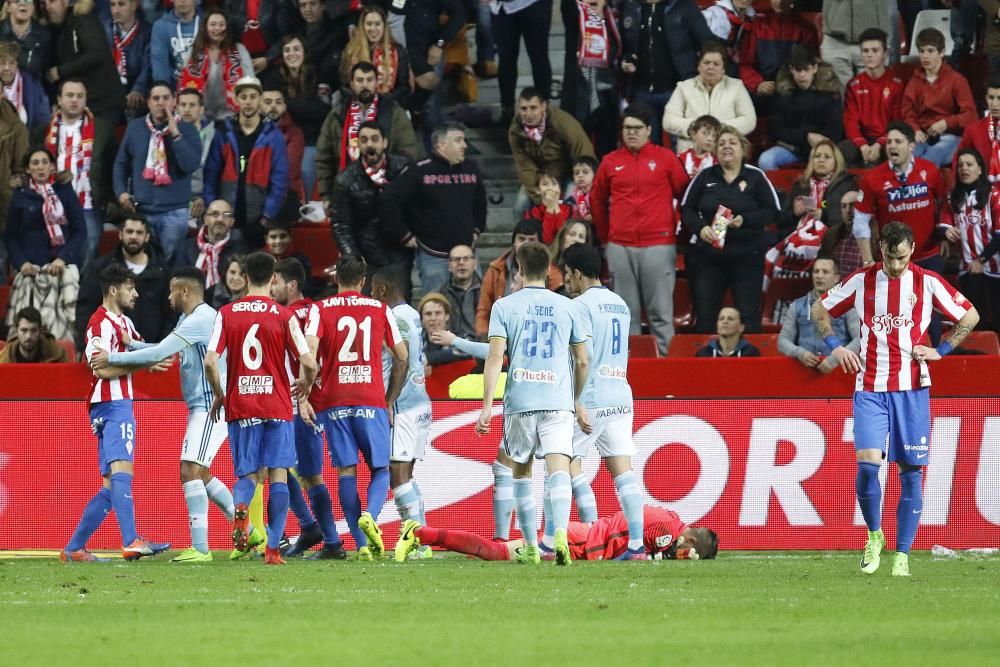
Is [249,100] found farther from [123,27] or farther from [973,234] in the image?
[973,234]

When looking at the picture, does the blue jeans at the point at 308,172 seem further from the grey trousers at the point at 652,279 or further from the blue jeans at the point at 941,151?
the blue jeans at the point at 941,151

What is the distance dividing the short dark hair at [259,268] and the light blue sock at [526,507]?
85.7 inches

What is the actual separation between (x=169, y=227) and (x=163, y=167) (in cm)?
60

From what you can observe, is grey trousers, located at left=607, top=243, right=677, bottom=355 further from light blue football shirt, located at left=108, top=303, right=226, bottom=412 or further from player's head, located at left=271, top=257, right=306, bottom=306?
light blue football shirt, located at left=108, top=303, right=226, bottom=412

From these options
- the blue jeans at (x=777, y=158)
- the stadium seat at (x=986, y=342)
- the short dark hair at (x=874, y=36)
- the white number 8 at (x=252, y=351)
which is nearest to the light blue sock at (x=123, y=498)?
the white number 8 at (x=252, y=351)

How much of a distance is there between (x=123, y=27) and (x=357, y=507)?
929cm

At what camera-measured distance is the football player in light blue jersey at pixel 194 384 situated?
1272 centimetres

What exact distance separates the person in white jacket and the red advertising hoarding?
13.0 ft

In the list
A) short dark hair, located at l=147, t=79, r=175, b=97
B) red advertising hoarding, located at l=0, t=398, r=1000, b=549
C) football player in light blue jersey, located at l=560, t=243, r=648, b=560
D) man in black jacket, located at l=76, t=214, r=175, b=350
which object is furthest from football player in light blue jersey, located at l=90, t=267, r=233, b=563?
short dark hair, located at l=147, t=79, r=175, b=97

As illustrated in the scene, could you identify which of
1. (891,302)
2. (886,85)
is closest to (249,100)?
(886,85)

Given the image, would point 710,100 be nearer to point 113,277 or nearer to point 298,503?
point 298,503

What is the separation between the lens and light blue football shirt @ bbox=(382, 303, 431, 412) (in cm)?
1327

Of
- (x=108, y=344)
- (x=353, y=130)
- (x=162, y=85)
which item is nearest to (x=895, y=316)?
(x=108, y=344)

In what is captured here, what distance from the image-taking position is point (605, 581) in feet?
34.1
